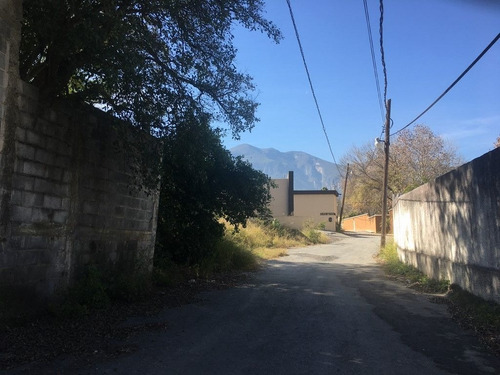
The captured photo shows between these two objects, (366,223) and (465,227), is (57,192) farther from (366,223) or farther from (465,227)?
(366,223)

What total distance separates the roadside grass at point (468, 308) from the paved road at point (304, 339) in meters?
Result: 0.22

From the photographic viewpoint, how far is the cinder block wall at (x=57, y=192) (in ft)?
19.1

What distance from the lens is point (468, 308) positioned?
7938 mm

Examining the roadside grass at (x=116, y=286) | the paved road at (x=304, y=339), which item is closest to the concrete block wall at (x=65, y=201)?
the roadside grass at (x=116, y=286)

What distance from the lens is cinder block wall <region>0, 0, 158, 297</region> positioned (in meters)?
5.84

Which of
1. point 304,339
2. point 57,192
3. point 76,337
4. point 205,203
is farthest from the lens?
point 205,203

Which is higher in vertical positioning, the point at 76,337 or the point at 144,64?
the point at 144,64

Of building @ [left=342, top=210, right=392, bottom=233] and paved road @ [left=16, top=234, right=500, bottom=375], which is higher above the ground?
building @ [left=342, top=210, right=392, bottom=233]

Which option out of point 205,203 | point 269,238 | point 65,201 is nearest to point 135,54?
point 65,201

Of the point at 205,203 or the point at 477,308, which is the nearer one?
the point at 477,308

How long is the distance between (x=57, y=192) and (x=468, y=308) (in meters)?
7.35

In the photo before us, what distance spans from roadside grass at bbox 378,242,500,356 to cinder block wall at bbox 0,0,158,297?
20.5 ft

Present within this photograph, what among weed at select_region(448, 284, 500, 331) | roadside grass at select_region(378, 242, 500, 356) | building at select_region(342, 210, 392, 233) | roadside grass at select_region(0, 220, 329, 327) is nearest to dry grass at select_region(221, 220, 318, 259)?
roadside grass at select_region(0, 220, 329, 327)

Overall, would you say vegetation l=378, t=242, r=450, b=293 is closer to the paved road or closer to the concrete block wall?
the paved road
